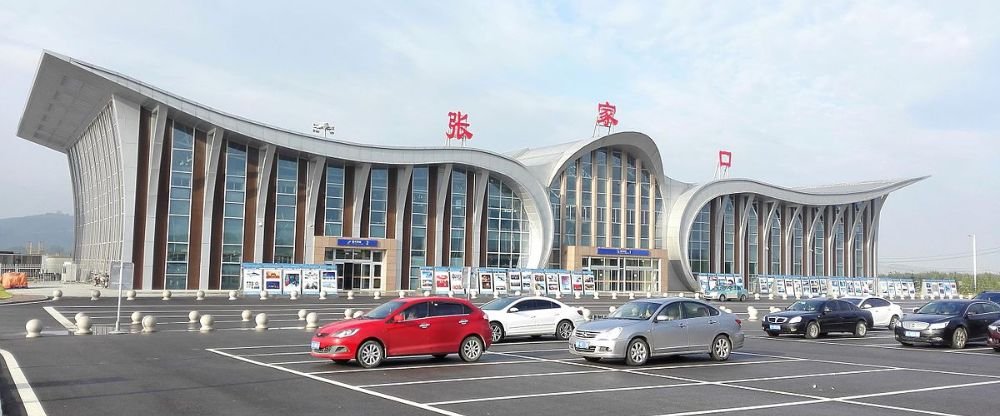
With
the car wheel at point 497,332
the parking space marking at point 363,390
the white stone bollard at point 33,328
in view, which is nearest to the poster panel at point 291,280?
the white stone bollard at point 33,328

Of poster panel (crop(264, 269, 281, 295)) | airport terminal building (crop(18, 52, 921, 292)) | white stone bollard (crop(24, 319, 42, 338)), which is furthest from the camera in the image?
Result: airport terminal building (crop(18, 52, 921, 292))

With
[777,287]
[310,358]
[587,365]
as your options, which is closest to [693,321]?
[587,365]

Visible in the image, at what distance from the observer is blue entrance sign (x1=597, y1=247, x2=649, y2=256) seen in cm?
6301

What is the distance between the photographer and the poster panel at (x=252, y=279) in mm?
44062

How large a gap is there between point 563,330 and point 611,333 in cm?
729

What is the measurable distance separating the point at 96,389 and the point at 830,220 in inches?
3073

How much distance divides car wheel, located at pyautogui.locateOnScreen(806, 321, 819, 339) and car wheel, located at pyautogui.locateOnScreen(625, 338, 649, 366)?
418 inches

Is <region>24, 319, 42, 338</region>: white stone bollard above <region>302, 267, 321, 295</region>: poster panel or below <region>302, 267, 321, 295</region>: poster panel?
below

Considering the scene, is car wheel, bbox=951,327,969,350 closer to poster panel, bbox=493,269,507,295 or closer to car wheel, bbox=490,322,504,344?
car wheel, bbox=490,322,504,344

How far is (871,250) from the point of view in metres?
83.8

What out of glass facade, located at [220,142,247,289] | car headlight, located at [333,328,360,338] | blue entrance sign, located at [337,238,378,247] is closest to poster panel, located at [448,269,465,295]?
blue entrance sign, located at [337,238,378,247]

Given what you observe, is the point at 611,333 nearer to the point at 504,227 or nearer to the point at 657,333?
the point at 657,333

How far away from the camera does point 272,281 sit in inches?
1772

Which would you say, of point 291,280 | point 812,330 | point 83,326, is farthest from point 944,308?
Result: point 291,280
